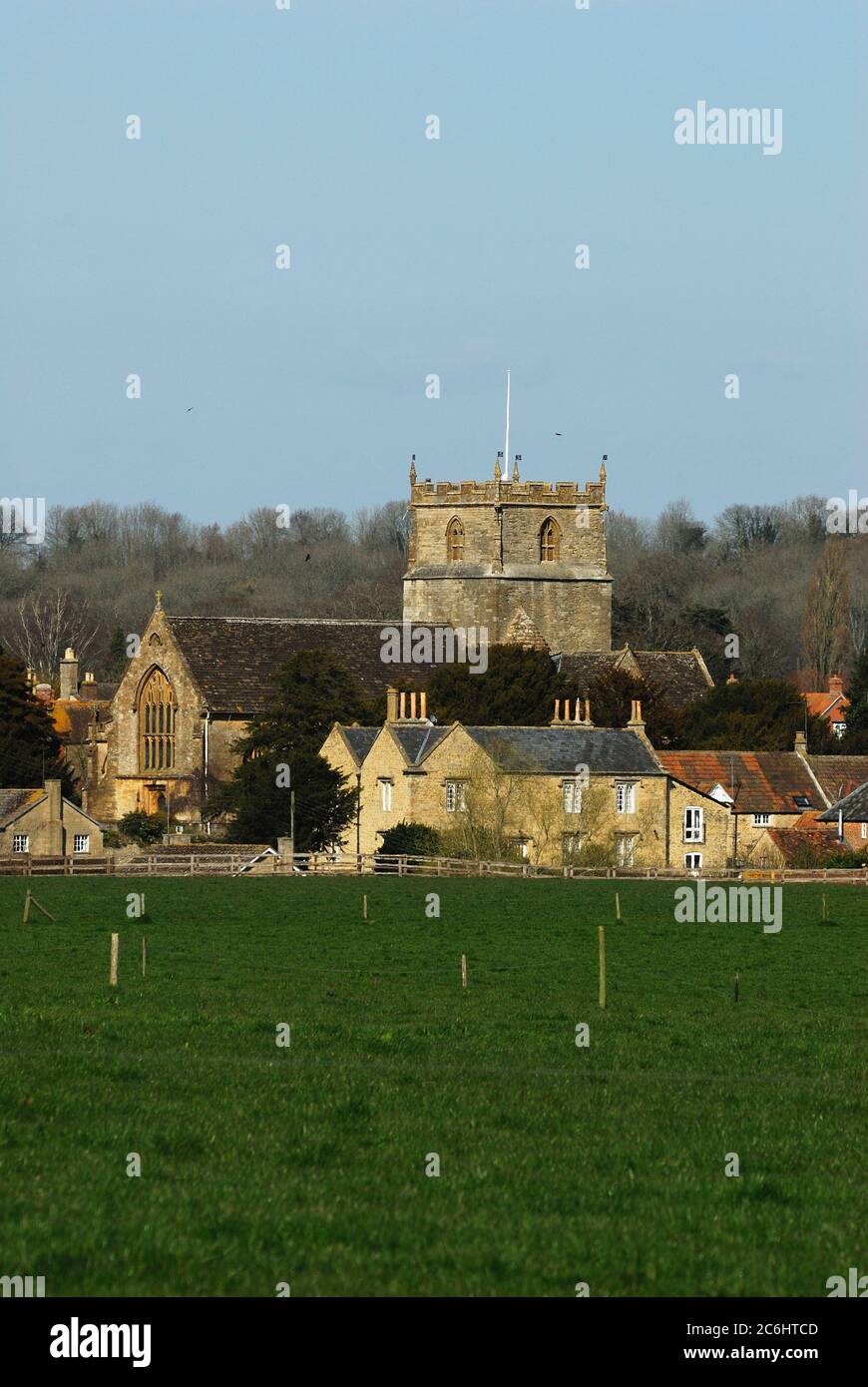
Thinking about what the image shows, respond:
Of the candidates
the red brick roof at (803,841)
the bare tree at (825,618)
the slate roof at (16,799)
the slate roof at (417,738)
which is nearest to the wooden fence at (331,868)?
the red brick roof at (803,841)

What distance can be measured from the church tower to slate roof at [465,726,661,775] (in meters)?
23.8

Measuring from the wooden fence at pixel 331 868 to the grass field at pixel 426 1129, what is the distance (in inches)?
1372

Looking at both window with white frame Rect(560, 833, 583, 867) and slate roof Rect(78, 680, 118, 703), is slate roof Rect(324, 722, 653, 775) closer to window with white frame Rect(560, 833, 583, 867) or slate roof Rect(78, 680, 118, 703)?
window with white frame Rect(560, 833, 583, 867)

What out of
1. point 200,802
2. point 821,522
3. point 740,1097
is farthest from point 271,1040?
point 821,522

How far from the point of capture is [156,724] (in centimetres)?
10212

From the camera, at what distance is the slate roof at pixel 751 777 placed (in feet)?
267

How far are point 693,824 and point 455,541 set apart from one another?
99.6 ft

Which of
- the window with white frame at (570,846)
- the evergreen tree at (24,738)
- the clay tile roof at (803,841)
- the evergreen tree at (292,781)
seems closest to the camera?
the clay tile roof at (803,841)

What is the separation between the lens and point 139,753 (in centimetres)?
10231

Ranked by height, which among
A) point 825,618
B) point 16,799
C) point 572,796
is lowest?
point 16,799

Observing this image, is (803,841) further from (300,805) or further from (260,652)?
(260,652)

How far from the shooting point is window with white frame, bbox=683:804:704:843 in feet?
264

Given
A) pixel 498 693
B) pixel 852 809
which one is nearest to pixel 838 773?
pixel 852 809

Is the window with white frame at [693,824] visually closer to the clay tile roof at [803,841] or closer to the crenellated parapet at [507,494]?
the clay tile roof at [803,841]
